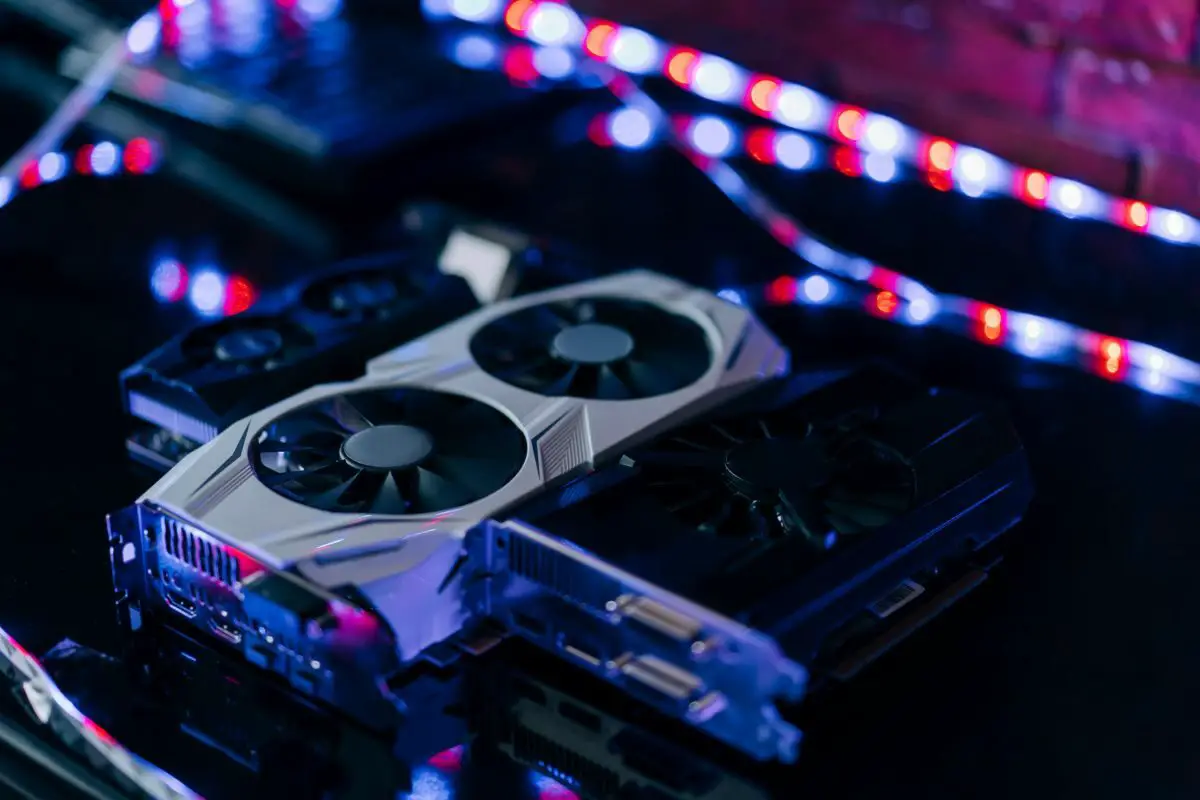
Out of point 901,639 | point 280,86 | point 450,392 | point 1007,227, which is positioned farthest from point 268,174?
point 901,639

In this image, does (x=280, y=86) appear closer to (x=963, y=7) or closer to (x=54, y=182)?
(x=54, y=182)

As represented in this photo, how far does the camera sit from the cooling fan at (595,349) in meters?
0.84

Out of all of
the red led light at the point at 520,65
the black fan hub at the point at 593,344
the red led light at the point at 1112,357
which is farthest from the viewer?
the red led light at the point at 520,65

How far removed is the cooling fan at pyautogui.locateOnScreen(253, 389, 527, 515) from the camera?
2.33 feet

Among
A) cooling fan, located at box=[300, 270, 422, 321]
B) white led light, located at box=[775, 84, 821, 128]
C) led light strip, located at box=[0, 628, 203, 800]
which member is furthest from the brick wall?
led light strip, located at box=[0, 628, 203, 800]

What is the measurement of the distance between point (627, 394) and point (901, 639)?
214 mm

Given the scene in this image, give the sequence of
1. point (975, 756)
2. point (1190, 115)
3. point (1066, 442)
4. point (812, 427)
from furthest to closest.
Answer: point (1190, 115), point (1066, 442), point (812, 427), point (975, 756)

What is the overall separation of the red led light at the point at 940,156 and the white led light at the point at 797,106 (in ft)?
0.39

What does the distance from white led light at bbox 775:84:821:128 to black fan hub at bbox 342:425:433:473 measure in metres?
0.74

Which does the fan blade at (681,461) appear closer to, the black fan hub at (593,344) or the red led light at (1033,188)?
the black fan hub at (593,344)

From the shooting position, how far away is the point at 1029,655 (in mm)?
720

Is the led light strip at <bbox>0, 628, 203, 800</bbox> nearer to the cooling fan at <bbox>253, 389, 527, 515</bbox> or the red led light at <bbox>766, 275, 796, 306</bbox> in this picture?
the cooling fan at <bbox>253, 389, 527, 515</bbox>

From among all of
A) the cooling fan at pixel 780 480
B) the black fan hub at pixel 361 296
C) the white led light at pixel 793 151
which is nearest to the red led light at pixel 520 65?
the white led light at pixel 793 151

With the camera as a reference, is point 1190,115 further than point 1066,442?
Yes
